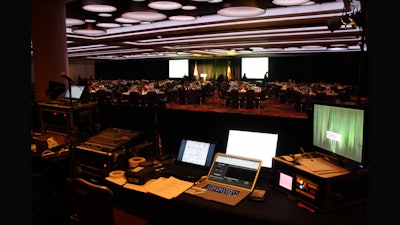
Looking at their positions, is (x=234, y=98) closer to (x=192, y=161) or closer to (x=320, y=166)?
(x=192, y=161)

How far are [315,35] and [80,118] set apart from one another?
918cm

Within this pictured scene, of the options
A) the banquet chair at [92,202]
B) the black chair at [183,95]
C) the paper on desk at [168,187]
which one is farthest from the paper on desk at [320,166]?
the black chair at [183,95]

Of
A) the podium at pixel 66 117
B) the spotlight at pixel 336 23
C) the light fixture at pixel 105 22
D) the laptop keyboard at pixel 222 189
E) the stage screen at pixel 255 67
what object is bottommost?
the laptop keyboard at pixel 222 189

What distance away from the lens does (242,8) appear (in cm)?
578

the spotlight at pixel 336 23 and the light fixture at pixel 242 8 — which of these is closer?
the spotlight at pixel 336 23

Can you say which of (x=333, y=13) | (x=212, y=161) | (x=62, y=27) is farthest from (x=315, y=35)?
(x=212, y=161)

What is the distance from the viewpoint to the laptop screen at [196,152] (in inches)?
100

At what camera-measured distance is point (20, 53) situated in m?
0.83

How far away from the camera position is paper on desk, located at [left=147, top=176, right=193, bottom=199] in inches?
84.0

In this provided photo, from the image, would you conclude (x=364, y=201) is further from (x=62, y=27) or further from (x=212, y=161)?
(x=62, y=27)

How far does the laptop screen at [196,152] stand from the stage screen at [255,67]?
62.4 feet

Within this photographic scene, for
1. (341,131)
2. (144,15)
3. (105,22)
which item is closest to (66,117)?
(341,131)

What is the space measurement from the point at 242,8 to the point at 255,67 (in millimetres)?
15982

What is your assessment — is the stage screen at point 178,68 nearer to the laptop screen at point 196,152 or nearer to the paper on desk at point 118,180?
the laptop screen at point 196,152
